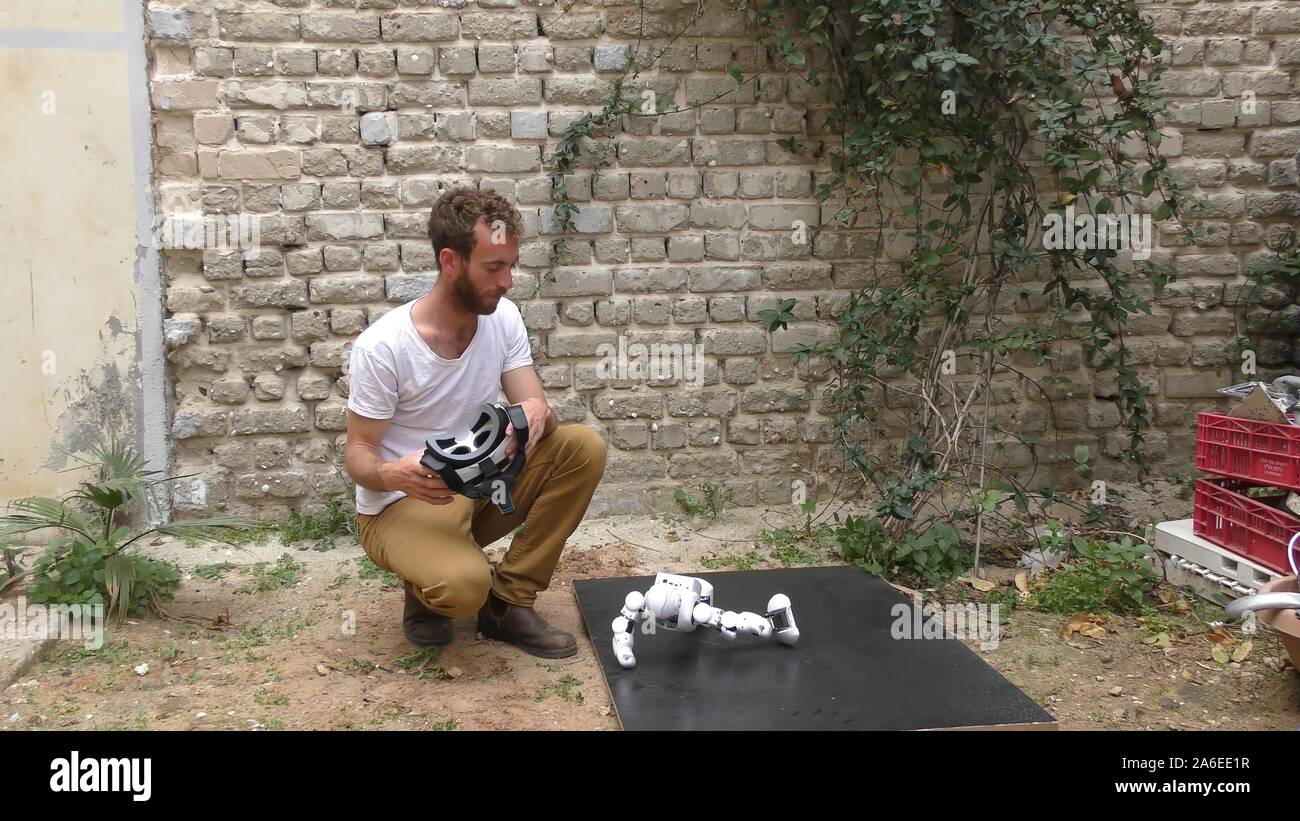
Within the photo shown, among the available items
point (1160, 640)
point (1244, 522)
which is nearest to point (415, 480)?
point (1160, 640)

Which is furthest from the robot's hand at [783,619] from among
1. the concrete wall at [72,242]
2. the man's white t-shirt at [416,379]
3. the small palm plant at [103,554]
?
the concrete wall at [72,242]

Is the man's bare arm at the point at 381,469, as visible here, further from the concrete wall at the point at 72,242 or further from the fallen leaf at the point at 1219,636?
the fallen leaf at the point at 1219,636

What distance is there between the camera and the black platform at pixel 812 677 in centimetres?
327

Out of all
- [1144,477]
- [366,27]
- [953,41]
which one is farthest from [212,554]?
[1144,477]

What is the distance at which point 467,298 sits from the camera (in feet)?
11.9

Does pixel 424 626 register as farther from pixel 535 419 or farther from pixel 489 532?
pixel 535 419

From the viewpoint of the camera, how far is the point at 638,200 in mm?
5309

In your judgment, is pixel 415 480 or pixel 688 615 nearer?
pixel 415 480

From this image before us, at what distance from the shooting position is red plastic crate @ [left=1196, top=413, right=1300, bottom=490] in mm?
3963

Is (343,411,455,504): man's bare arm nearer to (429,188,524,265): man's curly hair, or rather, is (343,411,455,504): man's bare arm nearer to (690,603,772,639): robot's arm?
(429,188,524,265): man's curly hair

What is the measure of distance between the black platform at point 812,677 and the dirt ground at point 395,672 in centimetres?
15

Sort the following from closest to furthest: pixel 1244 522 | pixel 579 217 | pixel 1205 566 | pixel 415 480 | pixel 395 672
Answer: pixel 415 480
pixel 395 672
pixel 1244 522
pixel 1205 566
pixel 579 217

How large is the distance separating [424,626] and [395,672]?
0.23 meters
